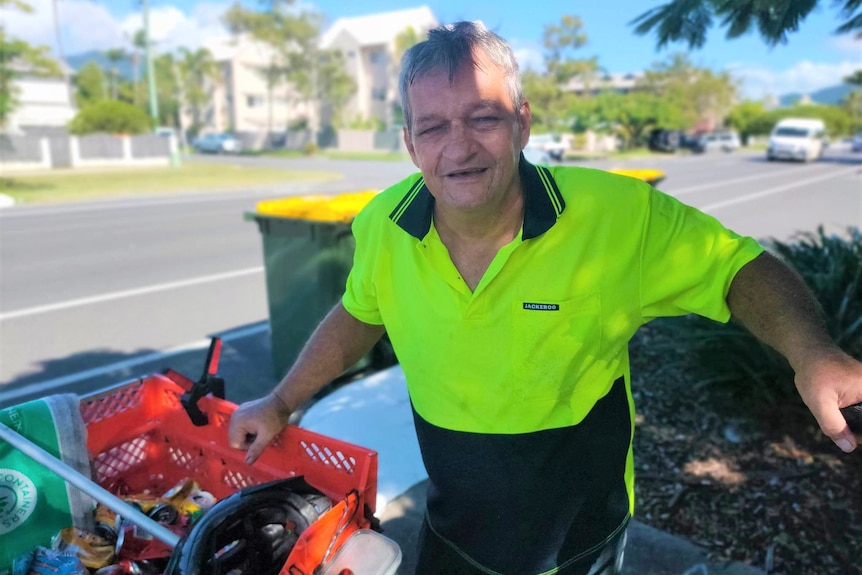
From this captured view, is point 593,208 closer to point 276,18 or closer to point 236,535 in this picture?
point 236,535

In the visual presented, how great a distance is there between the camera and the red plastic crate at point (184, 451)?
181 centimetres

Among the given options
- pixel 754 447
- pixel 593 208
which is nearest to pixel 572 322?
pixel 593 208

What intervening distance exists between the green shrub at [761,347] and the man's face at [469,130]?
248 cm

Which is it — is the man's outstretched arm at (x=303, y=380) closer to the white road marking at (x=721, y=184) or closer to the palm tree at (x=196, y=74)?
the white road marking at (x=721, y=184)

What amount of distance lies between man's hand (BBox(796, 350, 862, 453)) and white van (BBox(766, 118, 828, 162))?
3515 cm

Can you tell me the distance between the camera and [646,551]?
273 cm

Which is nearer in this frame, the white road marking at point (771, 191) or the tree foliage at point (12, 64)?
the white road marking at point (771, 191)

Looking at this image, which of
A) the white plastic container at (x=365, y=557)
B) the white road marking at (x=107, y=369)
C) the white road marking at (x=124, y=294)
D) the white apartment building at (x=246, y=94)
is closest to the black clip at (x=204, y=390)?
the white plastic container at (x=365, y=557)

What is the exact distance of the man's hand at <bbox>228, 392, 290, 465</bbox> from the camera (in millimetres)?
1852

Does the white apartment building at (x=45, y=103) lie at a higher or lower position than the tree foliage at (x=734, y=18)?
higher

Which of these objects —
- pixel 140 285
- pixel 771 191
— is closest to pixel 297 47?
pixel 771 191

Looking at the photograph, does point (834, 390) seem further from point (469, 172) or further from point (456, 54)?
point (456, 54)

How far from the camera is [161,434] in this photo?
2.37 meters

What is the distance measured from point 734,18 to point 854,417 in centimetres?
284
